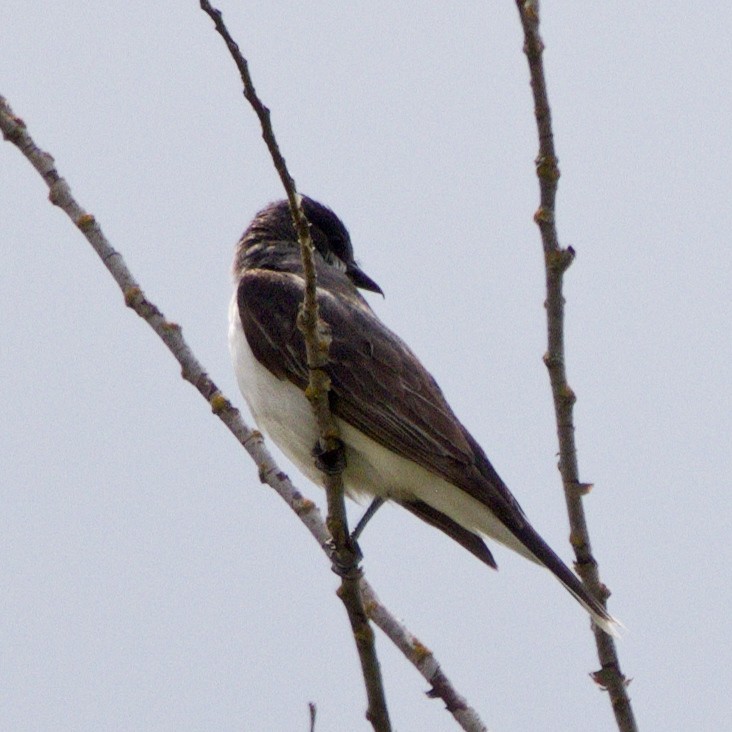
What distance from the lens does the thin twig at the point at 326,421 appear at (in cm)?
323

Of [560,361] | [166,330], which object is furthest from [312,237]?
[560,361]

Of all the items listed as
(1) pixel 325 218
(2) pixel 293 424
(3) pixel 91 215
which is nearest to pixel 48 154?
(3) pixel 91 215

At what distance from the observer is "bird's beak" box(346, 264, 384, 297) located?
7.55 m

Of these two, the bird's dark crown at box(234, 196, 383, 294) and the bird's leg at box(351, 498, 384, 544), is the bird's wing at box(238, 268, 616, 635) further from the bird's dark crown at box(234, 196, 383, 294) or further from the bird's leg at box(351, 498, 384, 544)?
the bird's dark crown at box(234, 196, 383, 294)

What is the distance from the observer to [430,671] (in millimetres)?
4109

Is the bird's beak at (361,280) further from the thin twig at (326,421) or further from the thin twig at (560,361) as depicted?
the thin twig at (560,361)

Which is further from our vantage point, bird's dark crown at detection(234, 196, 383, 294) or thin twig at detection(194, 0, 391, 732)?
bird's dark crown at detection(234, 196, 383, 294)

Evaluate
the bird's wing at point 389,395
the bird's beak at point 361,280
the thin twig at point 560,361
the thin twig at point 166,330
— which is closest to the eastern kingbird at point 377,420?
the bird's wing at point 389,395

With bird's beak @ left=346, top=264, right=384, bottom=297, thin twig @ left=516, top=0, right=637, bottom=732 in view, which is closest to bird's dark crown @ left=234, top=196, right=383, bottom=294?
bird's beak @ left=346, top=264, right=384, bottom=297

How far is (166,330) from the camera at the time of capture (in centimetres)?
470

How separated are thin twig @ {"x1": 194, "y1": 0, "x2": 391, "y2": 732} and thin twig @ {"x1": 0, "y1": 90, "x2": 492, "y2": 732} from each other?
15.0 inches

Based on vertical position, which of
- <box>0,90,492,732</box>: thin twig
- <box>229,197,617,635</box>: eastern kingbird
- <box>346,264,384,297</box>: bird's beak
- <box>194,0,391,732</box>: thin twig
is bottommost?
<box>194,0,391,732</box>: thin twig

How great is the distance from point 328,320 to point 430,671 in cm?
229

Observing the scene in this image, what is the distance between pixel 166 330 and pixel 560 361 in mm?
1583
